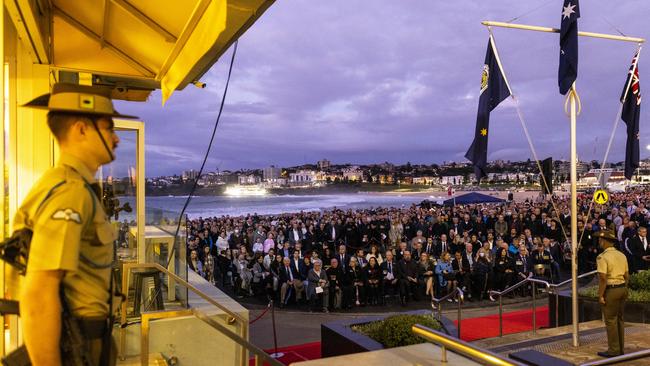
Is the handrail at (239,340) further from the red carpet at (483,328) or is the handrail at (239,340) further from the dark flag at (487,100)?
the dark flag at (487,100)

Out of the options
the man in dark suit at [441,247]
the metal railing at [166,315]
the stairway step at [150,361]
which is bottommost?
the man in dark suit at [441,247]

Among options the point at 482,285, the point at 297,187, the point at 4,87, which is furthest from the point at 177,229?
the point at 297,187

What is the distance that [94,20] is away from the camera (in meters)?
4.89

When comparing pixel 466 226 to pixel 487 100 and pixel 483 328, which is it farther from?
pixel 487 100

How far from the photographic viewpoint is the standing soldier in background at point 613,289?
6.67m

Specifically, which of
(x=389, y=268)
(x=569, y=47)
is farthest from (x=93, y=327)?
(x=389, y=268)

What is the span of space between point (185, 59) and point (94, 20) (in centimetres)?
151

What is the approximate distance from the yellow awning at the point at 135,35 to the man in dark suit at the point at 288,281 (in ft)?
22.1

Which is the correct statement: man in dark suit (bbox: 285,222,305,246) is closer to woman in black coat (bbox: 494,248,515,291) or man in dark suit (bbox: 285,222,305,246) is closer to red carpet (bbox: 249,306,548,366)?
woman in black coat (bbox: 494,248,515,291)

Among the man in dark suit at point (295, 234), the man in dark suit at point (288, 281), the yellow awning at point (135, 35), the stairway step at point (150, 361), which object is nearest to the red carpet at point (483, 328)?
the man in dark suit at point (288, 281)

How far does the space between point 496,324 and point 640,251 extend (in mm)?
5888

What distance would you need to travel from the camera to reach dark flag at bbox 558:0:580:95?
22.6 feet

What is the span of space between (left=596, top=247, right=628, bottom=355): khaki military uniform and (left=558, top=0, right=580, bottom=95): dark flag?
2450 mm

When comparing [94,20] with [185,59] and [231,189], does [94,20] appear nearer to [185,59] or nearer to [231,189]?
[185,59]
